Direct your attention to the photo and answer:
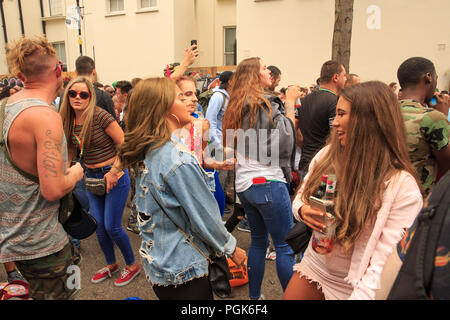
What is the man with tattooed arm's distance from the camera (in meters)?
1.67

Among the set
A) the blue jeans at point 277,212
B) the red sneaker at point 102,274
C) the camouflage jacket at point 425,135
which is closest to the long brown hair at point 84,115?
the red sneaker at point 102,274

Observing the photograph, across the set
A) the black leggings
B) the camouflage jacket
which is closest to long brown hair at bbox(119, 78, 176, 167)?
the black leggings

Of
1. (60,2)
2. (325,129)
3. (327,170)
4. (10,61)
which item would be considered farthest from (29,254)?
(60,2)

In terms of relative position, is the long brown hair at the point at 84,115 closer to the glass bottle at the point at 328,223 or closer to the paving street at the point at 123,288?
the paving street at the point at 123,288

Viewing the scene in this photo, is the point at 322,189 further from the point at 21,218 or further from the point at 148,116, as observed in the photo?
the point at 21,218

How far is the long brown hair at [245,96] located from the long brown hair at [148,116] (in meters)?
0.90

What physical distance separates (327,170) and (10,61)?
2009mm

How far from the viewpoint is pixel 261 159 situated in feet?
8.18

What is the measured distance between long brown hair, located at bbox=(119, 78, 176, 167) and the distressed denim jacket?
6 cm

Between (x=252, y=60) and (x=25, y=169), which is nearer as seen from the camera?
(x=25, y=169)

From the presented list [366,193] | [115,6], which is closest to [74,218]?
[366,193]

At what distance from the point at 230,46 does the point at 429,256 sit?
633 inches

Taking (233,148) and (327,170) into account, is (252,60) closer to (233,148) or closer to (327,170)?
(233,148)
